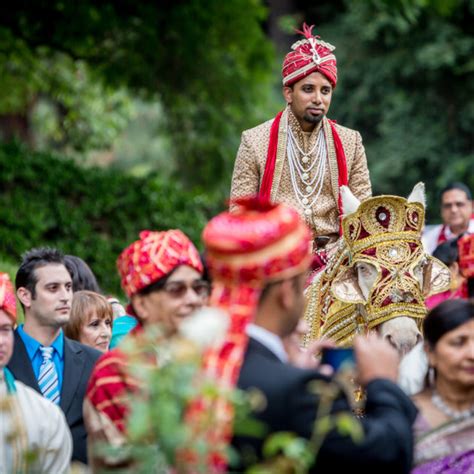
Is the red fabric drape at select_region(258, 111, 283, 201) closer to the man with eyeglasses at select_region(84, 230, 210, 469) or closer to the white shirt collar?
the man with eyeglasses at select_region(84, 230, 210, 469)

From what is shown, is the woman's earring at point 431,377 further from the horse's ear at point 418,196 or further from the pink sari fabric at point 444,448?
the horse's ear at point 418,196

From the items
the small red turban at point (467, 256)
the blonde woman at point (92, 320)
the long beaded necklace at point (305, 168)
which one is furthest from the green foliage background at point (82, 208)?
the small red turban at point (467, 256)

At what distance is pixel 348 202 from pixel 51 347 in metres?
2.15

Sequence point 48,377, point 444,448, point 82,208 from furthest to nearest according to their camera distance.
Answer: point 82,208
point 48,377
point 444,448

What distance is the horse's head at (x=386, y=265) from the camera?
7.46 metres

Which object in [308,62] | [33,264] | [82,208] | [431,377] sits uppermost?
[308,62]

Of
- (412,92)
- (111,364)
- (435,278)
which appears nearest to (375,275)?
(435,278)

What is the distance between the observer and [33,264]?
8.77 meters

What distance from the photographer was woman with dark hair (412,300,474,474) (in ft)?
17.7

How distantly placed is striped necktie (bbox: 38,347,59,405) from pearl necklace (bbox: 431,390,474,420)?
3037mm

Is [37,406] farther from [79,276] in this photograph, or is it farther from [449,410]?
[79,276]

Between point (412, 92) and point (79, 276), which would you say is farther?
point (412, 92)

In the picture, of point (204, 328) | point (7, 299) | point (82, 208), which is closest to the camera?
point (204, 328)

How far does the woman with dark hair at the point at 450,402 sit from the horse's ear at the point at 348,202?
2.65 metres
